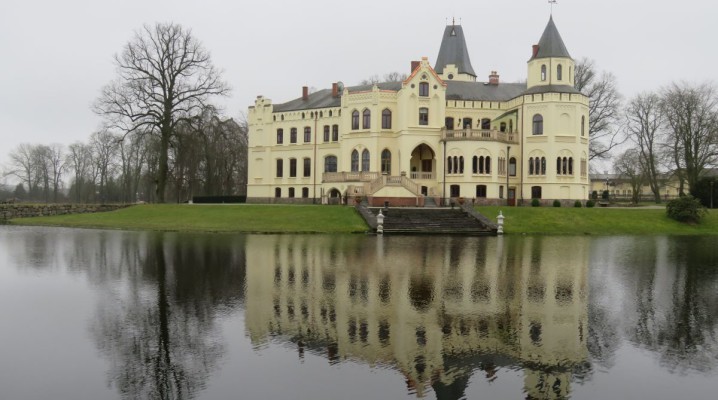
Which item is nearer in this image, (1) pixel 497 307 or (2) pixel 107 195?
(1) pixel 497 307

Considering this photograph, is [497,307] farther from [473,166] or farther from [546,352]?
[473,166]

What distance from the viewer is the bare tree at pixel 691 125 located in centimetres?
5416

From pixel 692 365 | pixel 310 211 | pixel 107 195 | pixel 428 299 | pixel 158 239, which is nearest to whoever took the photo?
pixel 692 365

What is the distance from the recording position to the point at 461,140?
46.8 metres

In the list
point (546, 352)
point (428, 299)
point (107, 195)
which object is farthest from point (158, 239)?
point (107, 195)

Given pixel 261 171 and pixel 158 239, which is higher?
pixel 261 171

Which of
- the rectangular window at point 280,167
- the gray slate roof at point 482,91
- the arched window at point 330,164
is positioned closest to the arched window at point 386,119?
the gray slate roof at point 482,91

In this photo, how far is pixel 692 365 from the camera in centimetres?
826

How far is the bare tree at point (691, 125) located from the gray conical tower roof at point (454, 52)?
21291 millimetres

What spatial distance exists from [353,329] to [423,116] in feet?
133

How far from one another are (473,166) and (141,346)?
40.9 meters

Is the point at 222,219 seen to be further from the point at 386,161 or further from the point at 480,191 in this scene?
the point at 480,191

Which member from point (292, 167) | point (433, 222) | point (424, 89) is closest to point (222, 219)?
point (433, 222)

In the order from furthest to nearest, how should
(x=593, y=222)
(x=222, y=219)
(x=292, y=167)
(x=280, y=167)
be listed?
(x=280, y=167) < (x=292, y=167) < (x=222, y=219) < (x=593, y=222)
